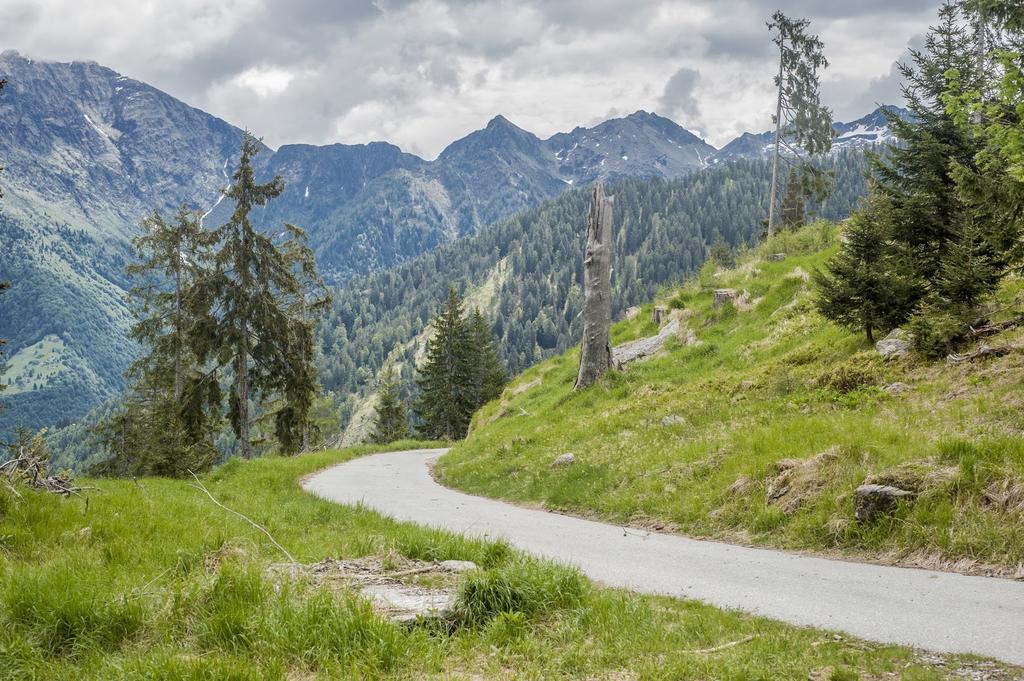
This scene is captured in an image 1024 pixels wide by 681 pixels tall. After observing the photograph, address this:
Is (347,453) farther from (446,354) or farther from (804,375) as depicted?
(446,354)

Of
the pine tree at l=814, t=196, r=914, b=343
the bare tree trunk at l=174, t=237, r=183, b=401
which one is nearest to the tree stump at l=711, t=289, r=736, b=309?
the pine tree at l=814, t=196, r=914, b=343

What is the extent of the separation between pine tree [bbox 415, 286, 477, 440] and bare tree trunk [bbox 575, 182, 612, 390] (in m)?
32.7

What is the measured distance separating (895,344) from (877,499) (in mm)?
6675

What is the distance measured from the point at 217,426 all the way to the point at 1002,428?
3770 centimetres

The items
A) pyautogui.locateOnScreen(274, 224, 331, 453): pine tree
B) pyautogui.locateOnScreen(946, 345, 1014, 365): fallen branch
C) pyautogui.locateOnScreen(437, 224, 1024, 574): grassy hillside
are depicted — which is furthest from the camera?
pyautogui.locateOnScreen(274, 224, 331, 453): pine tree

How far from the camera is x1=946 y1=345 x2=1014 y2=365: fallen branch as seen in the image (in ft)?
36.0

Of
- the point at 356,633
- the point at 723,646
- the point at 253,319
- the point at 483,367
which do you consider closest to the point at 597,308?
the point at 253,319

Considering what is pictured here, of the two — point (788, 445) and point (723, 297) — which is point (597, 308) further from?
point (788, 445)

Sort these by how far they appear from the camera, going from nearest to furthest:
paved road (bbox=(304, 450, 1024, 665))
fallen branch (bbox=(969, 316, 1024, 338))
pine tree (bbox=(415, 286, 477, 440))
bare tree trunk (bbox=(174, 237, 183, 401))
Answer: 1. paved road (bbox=(304, 450, 1024, 665))
2. fallen branch (bbox=(969, 316, 1024, 338))
3. bare tree trunk (bbox=(174, 237, 183, 401))
4. pine tree (bbox=(415, 286, 477, 440))

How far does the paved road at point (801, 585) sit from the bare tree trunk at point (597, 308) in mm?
10454

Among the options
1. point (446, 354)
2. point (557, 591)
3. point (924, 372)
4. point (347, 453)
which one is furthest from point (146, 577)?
point (446, 354)

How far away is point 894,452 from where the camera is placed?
28.5ft

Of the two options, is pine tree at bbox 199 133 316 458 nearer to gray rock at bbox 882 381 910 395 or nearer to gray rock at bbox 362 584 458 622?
gray rock at bbox 882 381 910 395

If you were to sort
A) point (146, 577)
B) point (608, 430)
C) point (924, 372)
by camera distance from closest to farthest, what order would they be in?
point (146, 577)
point (924, 372)
point (608, 430)
